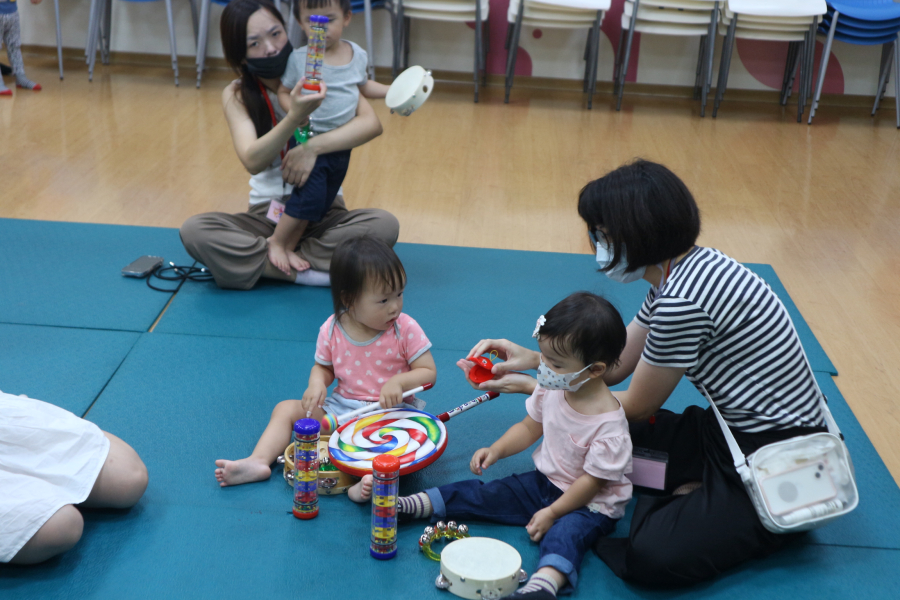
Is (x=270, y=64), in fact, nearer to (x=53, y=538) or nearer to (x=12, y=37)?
(x=53, y=538)

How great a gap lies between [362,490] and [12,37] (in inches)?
182

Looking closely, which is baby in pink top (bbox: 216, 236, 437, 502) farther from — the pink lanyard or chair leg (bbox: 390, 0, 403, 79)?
chair leg (bbox: 390, 0, 403, 79)

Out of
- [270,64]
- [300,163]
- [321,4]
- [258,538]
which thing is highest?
[321,4]

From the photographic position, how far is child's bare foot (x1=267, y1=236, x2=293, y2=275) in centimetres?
279

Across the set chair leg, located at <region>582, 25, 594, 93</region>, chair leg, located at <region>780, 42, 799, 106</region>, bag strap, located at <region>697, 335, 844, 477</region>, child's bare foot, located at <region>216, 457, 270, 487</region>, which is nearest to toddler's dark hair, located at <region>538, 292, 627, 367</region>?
bag strap, located at <region>697, 335, 844, 477</region>

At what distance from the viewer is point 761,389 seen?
166 cm

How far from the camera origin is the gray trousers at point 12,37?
197 inches

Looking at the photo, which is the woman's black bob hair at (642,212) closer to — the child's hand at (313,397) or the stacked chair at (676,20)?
the child's hand at (313,397)

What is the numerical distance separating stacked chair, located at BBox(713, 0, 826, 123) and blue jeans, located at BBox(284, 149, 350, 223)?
3.39 m

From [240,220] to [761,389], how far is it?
1.88 meters

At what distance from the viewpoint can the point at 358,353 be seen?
195cm

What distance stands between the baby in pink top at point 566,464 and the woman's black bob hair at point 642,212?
0.13 meters

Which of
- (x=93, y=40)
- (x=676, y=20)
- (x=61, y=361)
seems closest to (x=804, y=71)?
(x=676, y=20)

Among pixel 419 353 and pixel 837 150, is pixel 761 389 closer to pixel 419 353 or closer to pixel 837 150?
pixel 419 353
